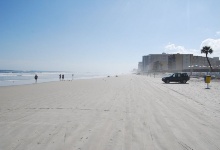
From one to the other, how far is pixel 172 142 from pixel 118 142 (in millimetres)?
1269

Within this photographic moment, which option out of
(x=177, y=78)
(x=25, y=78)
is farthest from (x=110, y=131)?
(x=25, y=78)

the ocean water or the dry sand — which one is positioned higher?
the dry sand

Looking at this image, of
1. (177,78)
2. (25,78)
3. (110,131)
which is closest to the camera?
(110,131)

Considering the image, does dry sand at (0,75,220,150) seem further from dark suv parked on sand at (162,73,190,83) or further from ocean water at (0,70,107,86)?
ocean water at (0,70,107,86)

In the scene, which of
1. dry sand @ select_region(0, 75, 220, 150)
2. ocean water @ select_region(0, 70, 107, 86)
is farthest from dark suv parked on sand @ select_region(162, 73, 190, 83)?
ocean water @ select_region(0, 70, 107, 86)

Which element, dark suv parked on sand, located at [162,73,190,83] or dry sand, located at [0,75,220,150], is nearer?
dry sand, located at [0,75,220,150]

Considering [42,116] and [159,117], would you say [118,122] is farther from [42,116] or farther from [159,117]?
[42,116]

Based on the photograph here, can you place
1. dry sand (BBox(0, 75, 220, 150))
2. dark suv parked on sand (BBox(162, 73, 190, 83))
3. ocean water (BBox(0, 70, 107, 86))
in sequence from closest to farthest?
1. dry sand (BBox(0, 75, 220, 150))
2. dark suv parked on sand (BBox(162, 73, 190, 83))
3. ocean water (BBox(0, 70, 107, 86))

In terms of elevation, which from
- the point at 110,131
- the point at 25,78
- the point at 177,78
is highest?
the point at 177,78

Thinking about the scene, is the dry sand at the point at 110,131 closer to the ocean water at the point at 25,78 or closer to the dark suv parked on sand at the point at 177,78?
the dark suv parked on sand at the point at 177,78

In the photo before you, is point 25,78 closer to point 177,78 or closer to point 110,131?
point 177,78

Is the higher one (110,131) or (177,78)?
(177,78)

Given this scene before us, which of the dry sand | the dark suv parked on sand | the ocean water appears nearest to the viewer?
the dry sand

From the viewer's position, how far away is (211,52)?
68688 mm
